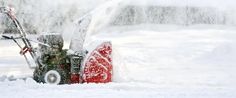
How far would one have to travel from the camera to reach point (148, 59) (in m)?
13.2

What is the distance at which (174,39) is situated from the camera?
61.1ft

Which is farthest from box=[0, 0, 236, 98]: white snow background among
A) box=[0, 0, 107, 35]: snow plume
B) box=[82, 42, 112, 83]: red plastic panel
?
box=[82, 42, 112, 83]: red plastic panel

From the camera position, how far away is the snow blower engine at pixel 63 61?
27.7ft

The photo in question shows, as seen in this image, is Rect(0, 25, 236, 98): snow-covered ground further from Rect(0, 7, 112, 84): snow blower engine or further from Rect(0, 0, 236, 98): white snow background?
Rect(0, 7, 112, 84): snow blower engine

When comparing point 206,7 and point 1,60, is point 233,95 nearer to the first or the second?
point 1,60

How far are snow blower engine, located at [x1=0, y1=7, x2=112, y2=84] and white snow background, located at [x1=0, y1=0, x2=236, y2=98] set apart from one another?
32 cm

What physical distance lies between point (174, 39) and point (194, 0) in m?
4.31

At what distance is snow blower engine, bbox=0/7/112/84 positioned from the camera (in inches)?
332

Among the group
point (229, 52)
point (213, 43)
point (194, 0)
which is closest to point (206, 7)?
point (194, 0)

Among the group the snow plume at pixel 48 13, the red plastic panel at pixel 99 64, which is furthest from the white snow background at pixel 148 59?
the red plastic panel at pixel 99 64

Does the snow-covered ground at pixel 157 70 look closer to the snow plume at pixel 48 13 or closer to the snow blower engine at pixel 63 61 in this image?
the snow blower engine at pixel 63 61

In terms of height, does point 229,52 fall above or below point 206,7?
below

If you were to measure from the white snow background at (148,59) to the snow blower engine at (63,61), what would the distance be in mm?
324

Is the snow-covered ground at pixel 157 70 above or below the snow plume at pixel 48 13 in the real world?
below
